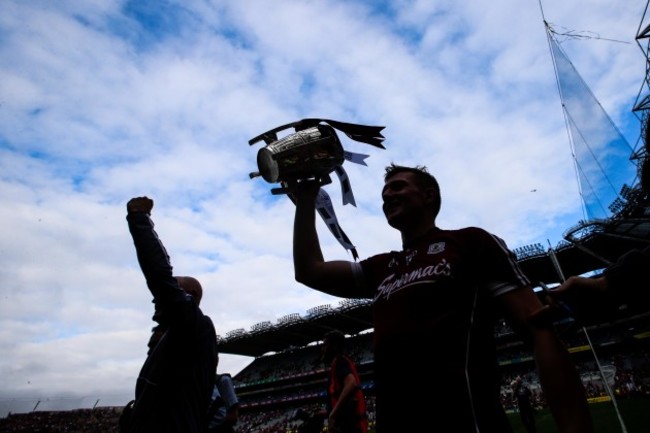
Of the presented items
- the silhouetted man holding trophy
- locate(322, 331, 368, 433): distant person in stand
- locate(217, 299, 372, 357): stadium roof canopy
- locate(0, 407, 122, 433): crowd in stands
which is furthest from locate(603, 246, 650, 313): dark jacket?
locate(0, 407, 122, 433): crowd in stands

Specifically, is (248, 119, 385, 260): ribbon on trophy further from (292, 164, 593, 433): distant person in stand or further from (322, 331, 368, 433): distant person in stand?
(322, 331, 368, 433): distant person in stand

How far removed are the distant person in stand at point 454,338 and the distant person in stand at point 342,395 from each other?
2815mm

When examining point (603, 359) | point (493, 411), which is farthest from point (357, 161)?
point (603, 359)

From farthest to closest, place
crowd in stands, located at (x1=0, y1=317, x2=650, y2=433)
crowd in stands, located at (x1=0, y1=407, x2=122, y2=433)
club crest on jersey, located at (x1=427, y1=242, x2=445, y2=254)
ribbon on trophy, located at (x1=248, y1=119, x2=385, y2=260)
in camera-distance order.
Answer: crowd in stands, located at (x1=0, y1=407, x2=122, y2=433), crowd in stands, located at (x1=0, y1=317, x2=650, y2=433), ribbon on trophy, located at (x1=248, y1=119, x2=385, y2=260), club crest on jersey, located at (x1=427, y1=242, x2=445, y2=254)

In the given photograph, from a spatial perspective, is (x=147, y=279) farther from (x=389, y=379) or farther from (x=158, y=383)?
(x=389, y=379)

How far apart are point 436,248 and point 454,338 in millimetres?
426

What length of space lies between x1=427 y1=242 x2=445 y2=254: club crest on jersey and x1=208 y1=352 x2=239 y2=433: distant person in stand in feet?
9.90

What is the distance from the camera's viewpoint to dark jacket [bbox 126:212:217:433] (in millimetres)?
2145

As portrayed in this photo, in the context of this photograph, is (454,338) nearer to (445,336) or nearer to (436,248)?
(445,336)

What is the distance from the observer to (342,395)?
13.7ft

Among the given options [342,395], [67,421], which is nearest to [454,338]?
[342,395]

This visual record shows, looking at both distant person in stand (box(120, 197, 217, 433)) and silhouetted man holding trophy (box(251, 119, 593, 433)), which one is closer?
silhouetted man holding trophy (box(251, 119, 593, 433))

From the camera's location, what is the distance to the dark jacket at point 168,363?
2.14 meters

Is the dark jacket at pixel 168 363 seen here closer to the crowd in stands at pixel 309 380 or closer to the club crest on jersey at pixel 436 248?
the club crest on jersey at pixel 436 248
